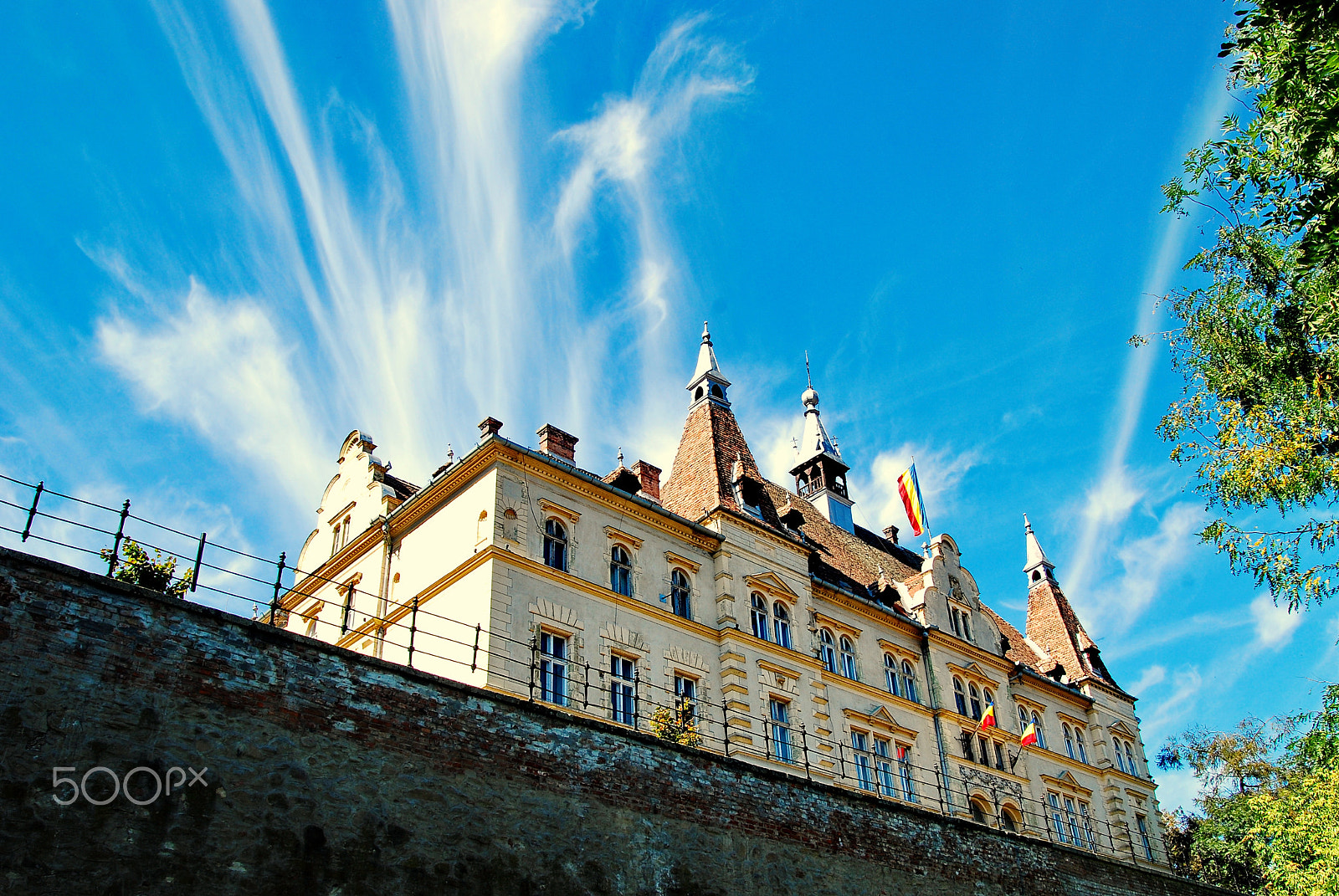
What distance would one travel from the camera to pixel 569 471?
27.5 metres

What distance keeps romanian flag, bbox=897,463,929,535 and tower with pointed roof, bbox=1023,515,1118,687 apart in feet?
32.9

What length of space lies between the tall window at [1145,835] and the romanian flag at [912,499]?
14.9 meters

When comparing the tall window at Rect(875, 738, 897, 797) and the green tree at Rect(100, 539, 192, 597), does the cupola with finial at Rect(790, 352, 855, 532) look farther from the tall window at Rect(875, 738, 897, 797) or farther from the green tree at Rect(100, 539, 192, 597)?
the green tree at Rect(100, 539, 192, 597)

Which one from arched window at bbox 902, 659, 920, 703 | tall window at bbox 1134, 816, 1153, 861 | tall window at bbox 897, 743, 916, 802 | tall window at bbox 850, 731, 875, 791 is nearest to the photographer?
tall window at bbox 850, 731, 875, 791

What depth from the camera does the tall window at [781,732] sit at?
93.6 feet

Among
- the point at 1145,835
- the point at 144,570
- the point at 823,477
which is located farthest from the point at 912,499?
the point at 144,570

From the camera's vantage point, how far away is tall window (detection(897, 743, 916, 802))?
1277 inches

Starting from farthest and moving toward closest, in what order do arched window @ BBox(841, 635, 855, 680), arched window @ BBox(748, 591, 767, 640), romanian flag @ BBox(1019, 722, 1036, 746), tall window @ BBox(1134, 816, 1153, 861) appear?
tall window @ BBox(1134, 816, 1153, 861) < romanian flag @ BBox(1019, 722, 1036, 746) < arched window @ BBox(841, 635, 855, 680) < arched window @ BBox(748, 591, 767, 640)

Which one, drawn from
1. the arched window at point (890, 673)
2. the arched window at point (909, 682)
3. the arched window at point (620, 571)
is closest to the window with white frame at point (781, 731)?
the arched window at point (620, 571)

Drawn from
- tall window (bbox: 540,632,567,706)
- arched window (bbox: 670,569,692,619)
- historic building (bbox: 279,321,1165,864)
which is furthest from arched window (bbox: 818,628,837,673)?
tall window (bbox: 540,632,567,706)

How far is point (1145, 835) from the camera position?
4222 cm

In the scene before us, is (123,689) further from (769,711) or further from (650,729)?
(769,711)

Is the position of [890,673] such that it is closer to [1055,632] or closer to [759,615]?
[759,615]

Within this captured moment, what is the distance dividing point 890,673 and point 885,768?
11.3ft
